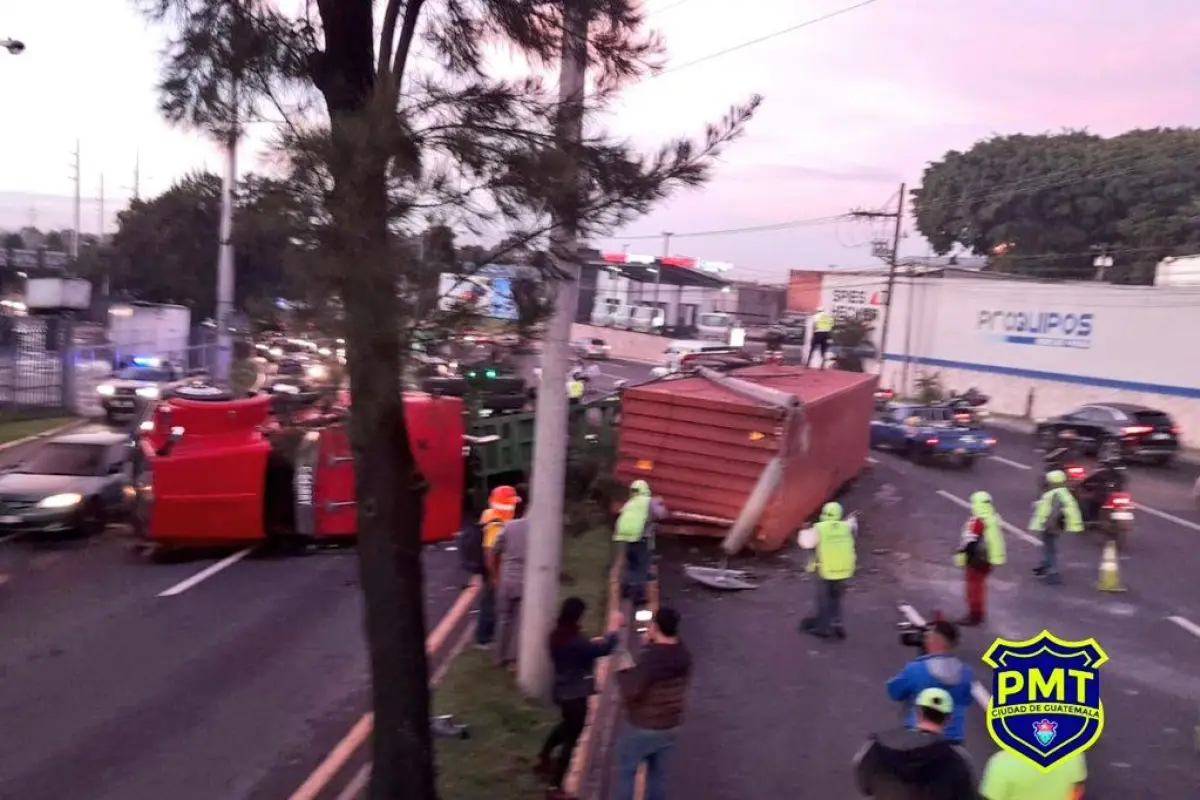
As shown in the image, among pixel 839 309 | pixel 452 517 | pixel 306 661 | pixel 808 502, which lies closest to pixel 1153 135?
pixel 839 309

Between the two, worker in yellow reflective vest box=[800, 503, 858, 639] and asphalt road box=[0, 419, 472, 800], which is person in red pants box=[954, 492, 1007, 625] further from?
asphalt road box=[0, 419, 472, 800]

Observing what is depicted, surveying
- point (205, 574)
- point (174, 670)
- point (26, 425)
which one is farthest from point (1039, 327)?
point (174, 670)

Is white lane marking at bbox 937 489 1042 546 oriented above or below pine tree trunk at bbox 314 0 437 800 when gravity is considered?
below

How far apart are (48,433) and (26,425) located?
130 centimetres

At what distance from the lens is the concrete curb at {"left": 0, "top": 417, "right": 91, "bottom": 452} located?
2381cm

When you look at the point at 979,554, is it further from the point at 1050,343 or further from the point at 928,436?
the point at 1050,343

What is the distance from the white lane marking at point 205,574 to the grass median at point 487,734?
4484 millimetres

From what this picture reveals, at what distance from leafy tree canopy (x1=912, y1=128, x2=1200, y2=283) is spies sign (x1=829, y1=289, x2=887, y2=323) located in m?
12.8

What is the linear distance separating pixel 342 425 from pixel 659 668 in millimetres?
2349

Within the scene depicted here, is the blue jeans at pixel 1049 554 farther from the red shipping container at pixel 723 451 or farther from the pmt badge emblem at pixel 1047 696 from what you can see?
the pmt badge emblem at pixel 1047 696

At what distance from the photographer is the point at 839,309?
5569 centimetres

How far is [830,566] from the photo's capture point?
39.2 ft

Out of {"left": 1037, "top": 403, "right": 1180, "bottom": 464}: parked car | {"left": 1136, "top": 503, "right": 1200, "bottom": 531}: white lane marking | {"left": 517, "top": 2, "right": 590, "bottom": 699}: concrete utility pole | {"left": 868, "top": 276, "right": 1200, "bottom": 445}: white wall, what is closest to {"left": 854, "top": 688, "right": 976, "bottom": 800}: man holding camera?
{"left": 517, "top": 2, "right": 590, "bottom": 699}: concrete utility pole

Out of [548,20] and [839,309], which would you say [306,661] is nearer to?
[548,20]
